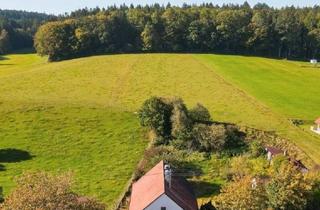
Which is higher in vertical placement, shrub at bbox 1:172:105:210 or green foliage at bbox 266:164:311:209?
shrub at bbox 1:172:105:210

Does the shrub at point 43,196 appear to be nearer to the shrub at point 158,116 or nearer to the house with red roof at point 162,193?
the house with red roof at point 162,193

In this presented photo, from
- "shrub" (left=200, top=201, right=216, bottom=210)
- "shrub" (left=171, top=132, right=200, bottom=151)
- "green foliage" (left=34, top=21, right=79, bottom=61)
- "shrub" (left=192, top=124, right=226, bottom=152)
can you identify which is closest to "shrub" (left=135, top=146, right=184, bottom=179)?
"shrub" (left=171, top=132, right=200, bottom=151)

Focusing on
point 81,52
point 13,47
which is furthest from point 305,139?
point 13,47

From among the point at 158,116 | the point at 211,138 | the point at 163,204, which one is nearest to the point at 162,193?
the point at 163,204

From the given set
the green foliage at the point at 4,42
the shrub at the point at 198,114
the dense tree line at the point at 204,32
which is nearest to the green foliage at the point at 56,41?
the dense tree line at the point at 204,32

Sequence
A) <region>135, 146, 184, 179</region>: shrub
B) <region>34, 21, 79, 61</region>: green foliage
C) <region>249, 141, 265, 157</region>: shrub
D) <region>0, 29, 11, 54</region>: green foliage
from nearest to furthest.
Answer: <region>135, 146, 184, 179</region>: shrub, <region>249, 141, 265, 157</region>: shrub, <region>34, 21, 79, 61</region>: green foliage, <region>0, 29, 11, 54</region>: green foliage

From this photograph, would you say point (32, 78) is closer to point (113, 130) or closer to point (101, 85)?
point (101, 85)

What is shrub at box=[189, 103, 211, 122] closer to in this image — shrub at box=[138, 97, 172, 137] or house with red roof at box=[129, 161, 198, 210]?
shrub at box=[138, 97, 172, 137]
